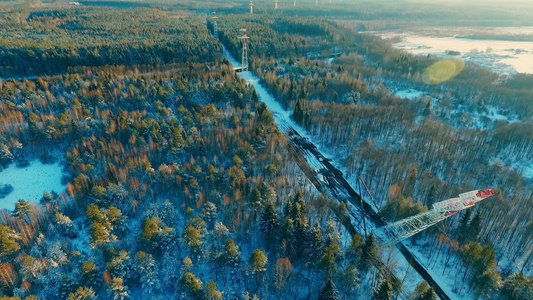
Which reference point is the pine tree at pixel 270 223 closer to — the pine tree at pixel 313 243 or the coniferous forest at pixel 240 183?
the coniferous forest at pixel 240 183

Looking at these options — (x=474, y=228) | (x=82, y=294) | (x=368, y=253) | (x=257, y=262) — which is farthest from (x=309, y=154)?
(x=82, y=294)

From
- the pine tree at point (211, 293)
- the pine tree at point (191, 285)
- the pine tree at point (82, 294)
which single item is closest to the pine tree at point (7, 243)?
the pine tree at point (82, 294)

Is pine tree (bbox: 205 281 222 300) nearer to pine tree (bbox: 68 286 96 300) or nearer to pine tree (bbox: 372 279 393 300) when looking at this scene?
pine tree (bbox: 68 286 96 300)

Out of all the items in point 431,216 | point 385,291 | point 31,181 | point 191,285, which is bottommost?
point 31,181

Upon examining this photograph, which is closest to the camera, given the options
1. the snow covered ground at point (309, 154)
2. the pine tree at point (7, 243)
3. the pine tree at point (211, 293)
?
the pine tree at point (211, 293)

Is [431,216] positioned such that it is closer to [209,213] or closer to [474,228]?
[474,228]

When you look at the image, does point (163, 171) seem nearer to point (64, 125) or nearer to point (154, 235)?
point (154, 235)
